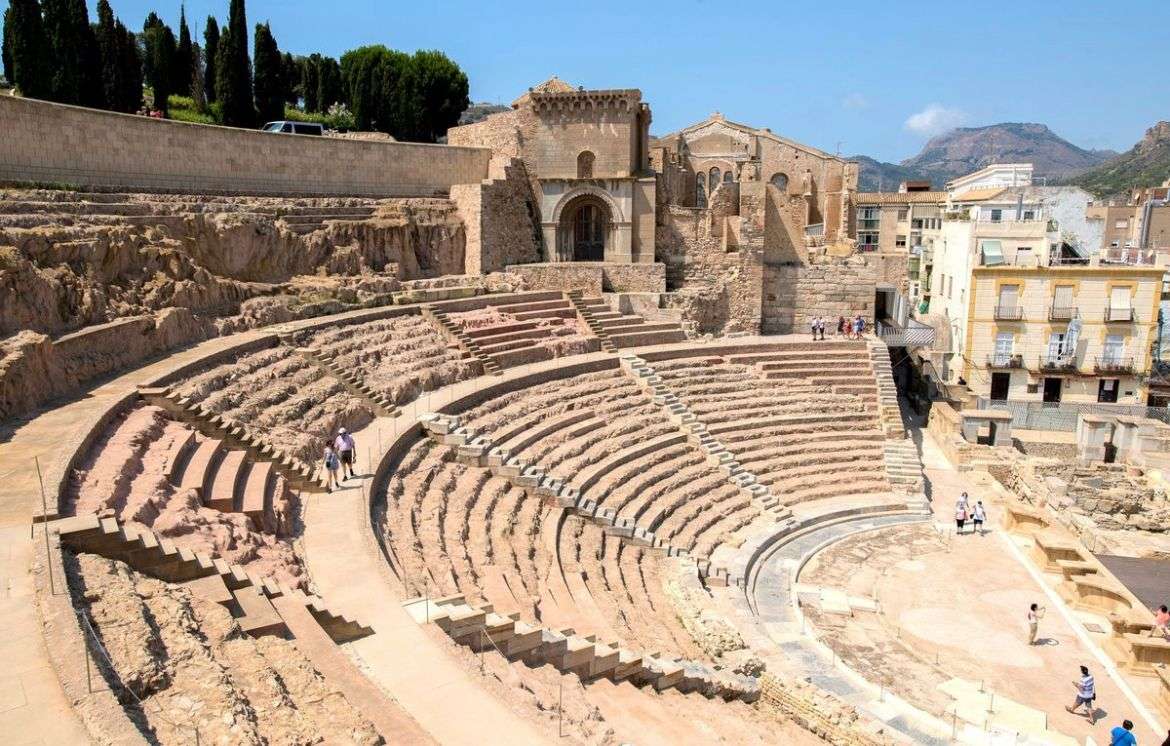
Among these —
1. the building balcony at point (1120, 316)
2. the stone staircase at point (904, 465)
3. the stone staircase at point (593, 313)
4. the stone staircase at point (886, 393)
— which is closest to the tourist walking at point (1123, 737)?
the stone staircase at point (904, 465)

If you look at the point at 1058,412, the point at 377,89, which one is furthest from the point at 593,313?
the point at 377,89

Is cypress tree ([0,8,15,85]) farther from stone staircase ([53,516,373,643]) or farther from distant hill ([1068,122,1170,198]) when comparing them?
distant hill ([1068,122,1170,198])

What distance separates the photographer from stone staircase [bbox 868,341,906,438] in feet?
69.4

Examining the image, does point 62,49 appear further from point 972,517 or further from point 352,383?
point 972,517

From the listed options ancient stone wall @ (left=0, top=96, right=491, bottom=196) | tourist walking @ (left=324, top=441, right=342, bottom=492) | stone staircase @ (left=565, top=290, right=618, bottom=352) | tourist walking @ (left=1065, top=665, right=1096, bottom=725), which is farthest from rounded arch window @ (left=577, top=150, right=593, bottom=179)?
tourist walking @ (left=1065, top=665, right=1096, bottom=725)

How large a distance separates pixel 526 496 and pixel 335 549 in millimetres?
4869

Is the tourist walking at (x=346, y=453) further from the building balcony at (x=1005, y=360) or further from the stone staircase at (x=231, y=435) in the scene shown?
the building balcony at (x=1005, y=360)

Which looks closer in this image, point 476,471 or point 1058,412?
point 476,471

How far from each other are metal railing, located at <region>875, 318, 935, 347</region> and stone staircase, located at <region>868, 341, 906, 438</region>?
1710 mm

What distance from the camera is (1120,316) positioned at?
2522 cm

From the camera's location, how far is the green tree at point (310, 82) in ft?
146

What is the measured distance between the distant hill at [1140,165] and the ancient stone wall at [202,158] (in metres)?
107

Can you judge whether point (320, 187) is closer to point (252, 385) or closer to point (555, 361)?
point (555, 361)

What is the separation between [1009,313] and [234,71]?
29.3 metres
